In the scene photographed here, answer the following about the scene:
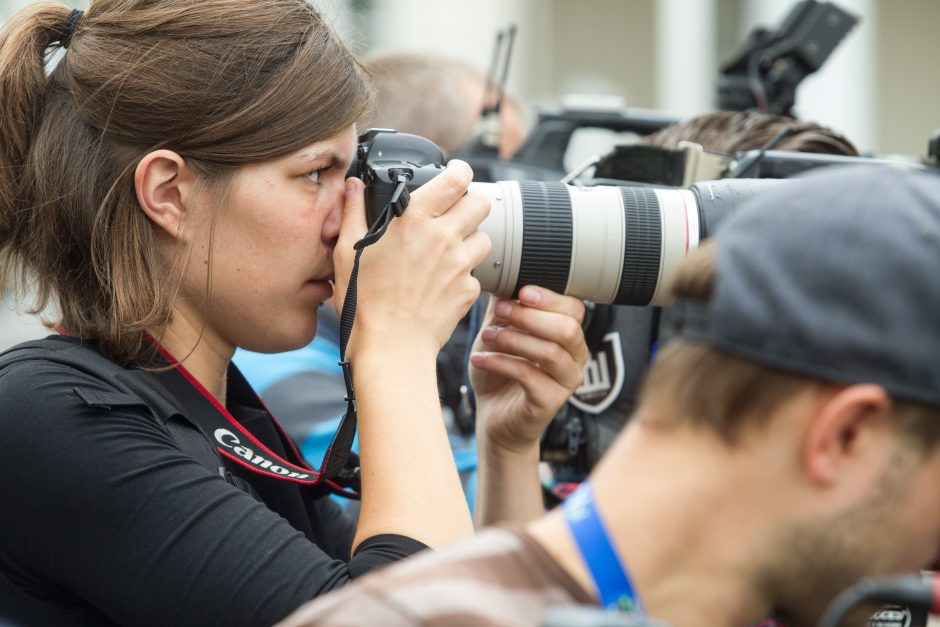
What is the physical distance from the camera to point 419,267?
5.52 ft

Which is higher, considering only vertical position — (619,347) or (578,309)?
(578,309)

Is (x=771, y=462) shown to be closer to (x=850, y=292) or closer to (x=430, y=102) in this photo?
(x=850, y=292)

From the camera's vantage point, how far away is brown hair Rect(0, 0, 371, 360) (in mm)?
1657

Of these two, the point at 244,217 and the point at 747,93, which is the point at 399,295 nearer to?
the point at 244,217

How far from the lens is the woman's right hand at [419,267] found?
1.67 meters

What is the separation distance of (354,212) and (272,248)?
0.41ft

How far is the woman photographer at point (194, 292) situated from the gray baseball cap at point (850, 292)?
0.64 m

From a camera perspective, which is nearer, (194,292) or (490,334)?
(194,292)

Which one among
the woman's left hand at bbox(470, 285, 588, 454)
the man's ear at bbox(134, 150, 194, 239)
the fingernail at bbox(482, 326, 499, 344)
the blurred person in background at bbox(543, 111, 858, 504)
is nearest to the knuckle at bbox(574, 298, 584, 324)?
the woman's left hand at bbox(470, 285, 588, 454)

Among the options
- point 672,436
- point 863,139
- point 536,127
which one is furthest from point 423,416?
point 863,139

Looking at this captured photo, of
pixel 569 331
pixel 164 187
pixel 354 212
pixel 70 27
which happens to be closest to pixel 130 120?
pixel 164 187

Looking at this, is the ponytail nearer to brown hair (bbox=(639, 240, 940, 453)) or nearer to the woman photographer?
the woman photographer

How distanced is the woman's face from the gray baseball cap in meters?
0.84

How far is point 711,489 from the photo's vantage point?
3.42 ft
